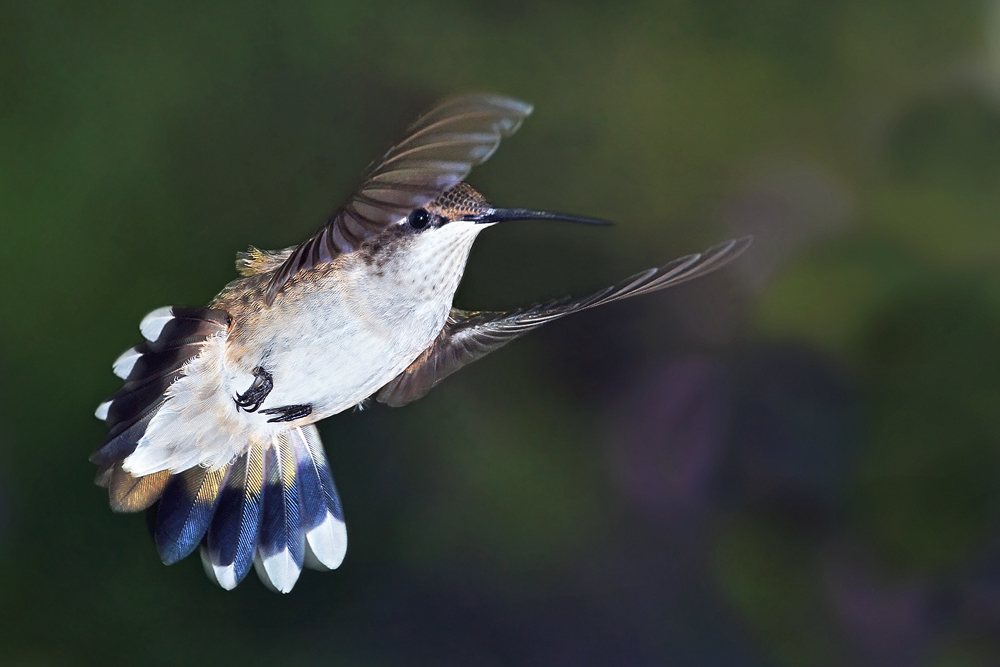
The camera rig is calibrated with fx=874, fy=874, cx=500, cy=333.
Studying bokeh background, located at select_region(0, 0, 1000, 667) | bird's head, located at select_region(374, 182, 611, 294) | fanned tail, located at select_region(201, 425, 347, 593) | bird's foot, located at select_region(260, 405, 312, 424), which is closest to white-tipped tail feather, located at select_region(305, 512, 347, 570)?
fanned tail, located at select_region(201, 425, 347, 593)

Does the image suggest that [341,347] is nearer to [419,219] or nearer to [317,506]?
[419,219]

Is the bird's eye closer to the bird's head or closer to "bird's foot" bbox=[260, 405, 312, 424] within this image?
the bird's head


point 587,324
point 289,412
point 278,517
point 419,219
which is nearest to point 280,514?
point 278,517

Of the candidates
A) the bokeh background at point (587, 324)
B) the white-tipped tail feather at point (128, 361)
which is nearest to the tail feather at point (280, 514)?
the white-tipped tail feather at point (128, 361)

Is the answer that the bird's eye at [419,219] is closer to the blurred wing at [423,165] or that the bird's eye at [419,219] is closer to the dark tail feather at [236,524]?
the blurred wing at [423,165]

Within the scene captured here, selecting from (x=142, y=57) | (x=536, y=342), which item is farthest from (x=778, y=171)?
(x=142, y=57)

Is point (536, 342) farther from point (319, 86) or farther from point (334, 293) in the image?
point (334, 293)
